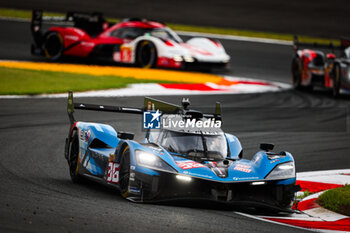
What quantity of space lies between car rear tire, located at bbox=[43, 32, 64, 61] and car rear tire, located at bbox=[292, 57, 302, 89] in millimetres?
7294

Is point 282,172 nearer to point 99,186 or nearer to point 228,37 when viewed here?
point 99,186

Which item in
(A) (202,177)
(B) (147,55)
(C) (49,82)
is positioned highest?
(B) (147,55)

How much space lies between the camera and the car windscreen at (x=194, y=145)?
9.35m

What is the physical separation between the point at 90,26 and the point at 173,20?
27.4 feet

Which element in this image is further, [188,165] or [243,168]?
[243,168]

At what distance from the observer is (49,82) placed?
61.4 ft

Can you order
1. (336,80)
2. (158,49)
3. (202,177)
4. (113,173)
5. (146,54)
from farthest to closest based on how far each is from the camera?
(146,54)
(158,49)
(336,80)
(113,173)
(202,177)

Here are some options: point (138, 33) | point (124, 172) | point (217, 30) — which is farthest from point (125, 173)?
point (217, 30)

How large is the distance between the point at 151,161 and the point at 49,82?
34.8 ft

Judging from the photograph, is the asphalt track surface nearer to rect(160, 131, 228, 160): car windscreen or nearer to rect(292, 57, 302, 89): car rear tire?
rect(292, 57, 302, 89): car rear tire

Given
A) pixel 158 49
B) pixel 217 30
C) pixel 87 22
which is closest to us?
pixel 158 49

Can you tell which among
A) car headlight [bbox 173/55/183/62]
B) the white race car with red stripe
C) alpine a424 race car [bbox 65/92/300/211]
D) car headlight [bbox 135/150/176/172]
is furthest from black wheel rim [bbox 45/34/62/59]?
car headlight [bbox 135/150/176/172]

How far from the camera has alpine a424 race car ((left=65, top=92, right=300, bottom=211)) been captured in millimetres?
8438

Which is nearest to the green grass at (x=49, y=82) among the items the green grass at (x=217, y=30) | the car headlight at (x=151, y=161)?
the car headlight at (x=151, y=161)
